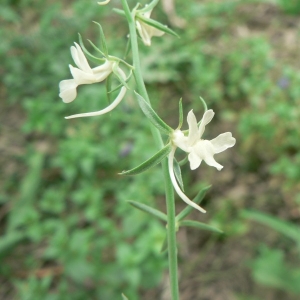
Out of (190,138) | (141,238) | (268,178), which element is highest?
(190,138)

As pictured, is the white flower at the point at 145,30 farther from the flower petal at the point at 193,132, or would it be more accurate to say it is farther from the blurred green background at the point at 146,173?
the blurred green background at the point at 146,173

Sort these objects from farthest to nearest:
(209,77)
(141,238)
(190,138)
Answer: (209,77) → (141,238) → (190,138)

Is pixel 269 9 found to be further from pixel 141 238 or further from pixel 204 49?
pixel 141 238

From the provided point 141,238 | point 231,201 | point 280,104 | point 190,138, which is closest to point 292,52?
point 280,104

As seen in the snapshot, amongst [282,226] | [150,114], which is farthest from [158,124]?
[282,226]

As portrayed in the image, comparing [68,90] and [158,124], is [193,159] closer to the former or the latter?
[158,124]

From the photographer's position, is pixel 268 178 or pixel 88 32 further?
pixel 88 32
